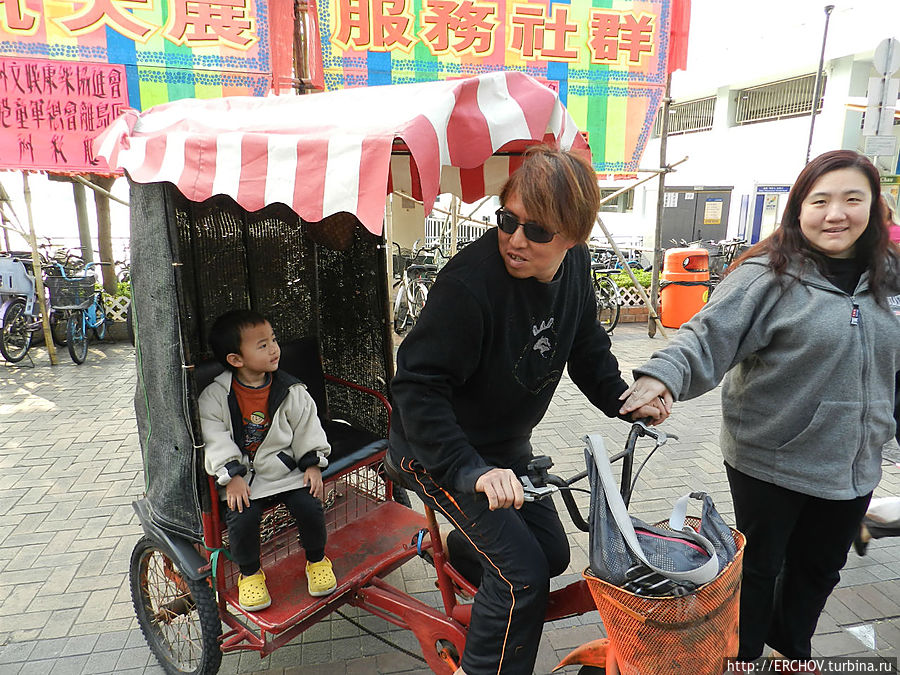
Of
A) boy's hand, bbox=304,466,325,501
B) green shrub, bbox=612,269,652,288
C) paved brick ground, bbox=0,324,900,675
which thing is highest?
boy's hand, bbox=304,466,325,501

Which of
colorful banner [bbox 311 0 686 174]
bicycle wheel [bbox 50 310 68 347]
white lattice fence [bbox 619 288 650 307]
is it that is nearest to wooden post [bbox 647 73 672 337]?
white lattice fence [bbox 619 288 650 307]

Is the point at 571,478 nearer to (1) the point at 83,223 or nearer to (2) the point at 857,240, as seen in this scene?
(2) the point at 857,240

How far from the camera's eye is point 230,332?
8.55ft

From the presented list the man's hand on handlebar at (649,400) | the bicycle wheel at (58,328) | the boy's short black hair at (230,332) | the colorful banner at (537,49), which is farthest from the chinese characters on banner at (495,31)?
the bicycle wheel at (58,328)

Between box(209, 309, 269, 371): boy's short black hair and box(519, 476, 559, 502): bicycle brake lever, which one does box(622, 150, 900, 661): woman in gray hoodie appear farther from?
box(209, 309, 269, 371): boy's short black hair

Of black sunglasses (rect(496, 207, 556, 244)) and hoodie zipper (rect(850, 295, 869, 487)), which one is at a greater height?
black sunglasses (rect(496, 207, 556, 244))

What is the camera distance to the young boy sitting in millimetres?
2404

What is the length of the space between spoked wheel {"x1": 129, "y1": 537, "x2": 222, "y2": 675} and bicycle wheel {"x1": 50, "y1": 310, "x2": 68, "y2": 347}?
6686 mm

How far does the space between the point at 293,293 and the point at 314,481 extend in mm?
1255

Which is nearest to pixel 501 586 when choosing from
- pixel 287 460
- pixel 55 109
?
pixel 287 460

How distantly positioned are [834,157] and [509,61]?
492 centimetres

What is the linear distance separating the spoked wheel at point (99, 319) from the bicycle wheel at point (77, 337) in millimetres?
404

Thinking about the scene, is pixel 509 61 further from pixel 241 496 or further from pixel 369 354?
pixel 241 496

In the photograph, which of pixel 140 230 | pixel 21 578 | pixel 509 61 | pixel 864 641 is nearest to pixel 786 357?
pixel 864 641
